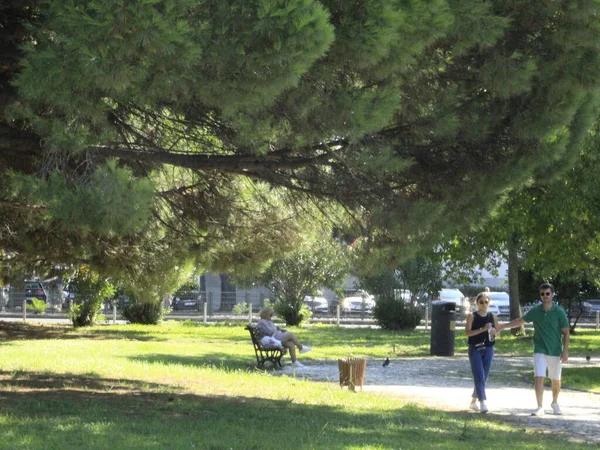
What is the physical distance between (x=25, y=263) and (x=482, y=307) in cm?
1311

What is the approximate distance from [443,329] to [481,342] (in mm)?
10457

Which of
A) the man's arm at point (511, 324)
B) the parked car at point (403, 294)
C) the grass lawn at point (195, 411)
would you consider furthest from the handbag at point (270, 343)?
the parked car at point (403, 294)

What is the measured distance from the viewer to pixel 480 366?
11.4 meters

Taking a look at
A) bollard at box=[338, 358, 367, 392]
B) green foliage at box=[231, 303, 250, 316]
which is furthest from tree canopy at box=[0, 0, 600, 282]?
green foliage at box=[231, 303, 250, 316]

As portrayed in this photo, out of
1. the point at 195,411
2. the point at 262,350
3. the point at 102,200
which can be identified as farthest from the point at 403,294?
the point at 102,200

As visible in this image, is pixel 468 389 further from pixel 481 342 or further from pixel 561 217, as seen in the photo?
pixel 561 217

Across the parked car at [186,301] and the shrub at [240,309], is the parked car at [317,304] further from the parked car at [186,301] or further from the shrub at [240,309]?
the parked car at [186,301]

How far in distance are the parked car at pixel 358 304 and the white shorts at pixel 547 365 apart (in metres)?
28.0

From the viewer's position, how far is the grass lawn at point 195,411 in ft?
28.1

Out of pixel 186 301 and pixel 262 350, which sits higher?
pixel 186 301

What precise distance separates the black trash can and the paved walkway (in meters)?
0.71

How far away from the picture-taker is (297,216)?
12664mm

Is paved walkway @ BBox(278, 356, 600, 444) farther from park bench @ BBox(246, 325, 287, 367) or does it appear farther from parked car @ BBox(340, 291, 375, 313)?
parked car @ BBox(340, 291, 375, 313)

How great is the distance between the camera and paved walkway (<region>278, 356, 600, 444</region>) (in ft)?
36.5
